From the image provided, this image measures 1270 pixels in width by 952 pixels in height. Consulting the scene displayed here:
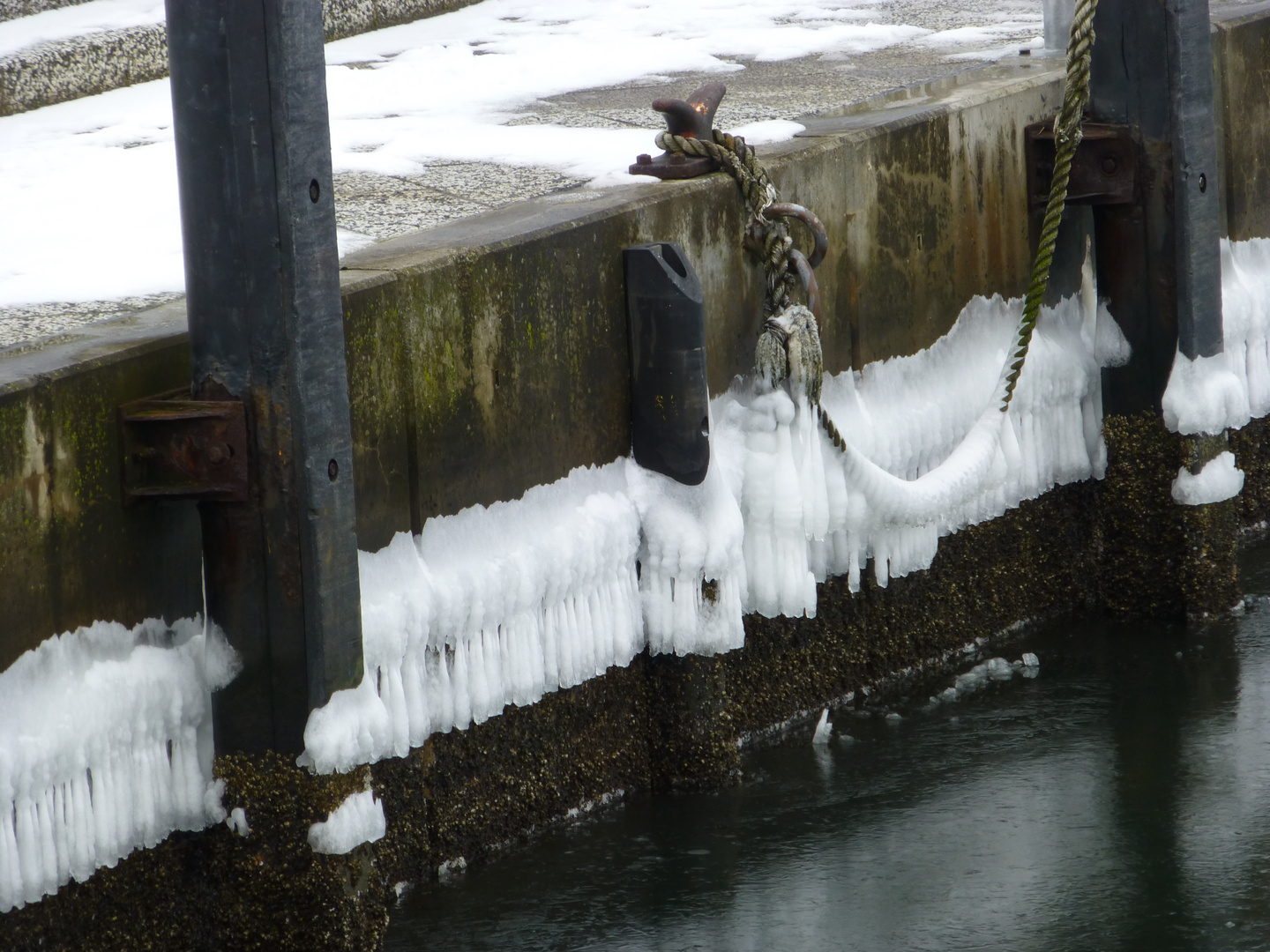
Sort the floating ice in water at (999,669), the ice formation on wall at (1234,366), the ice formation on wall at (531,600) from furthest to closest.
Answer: the ice formation on wall at (1234,366) → the floating ice in water at (999,669) → the ice formation on wall at (531,600)

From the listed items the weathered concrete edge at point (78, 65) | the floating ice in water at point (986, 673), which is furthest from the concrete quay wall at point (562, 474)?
the weathered concrete edge at point (78, 65)

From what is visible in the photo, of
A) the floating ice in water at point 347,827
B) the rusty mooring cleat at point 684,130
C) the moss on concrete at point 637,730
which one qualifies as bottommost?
the moss on concrete at point 637,730

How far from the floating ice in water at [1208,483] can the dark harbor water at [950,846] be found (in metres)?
0.53

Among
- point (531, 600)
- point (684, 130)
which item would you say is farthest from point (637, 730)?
point (684, 130)

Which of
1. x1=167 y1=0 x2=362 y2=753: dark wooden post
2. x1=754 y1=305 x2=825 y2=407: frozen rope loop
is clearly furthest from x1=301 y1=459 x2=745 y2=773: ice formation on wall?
x1=754 y1=305 x2=825 y2=407: frozen rope loop

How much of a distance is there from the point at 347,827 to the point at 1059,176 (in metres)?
2.91

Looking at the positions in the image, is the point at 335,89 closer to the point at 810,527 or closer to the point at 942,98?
the point at 942,98

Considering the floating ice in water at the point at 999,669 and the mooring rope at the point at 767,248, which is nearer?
the mooring rope at the point at 767,248

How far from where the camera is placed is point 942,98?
538 centimetres

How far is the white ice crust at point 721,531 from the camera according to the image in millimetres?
3834

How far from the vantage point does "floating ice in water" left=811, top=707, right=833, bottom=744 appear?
484cm

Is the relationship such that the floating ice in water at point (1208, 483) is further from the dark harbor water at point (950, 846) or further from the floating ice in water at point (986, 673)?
the floating ice in water at point (986, 673)

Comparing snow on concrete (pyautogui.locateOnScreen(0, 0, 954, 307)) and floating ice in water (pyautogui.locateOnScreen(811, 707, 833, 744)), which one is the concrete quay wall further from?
snow on concrete (pyautogui.locateOnScreen(0, 0, 954, 307))

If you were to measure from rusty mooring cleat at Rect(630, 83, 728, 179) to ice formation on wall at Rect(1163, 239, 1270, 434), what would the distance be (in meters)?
1.67
